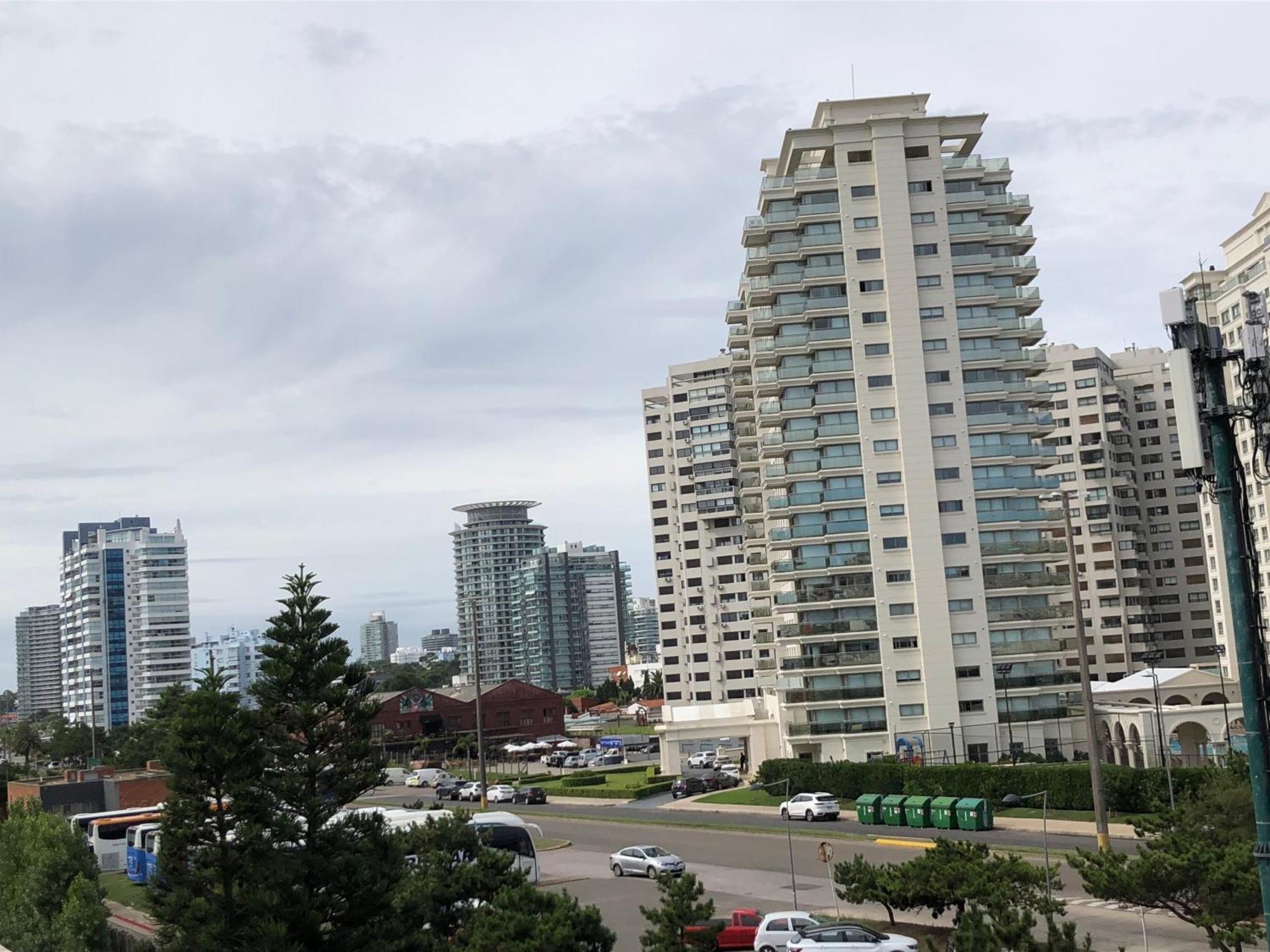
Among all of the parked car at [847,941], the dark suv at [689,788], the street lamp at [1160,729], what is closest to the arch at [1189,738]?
the street lamp at [1160,729]

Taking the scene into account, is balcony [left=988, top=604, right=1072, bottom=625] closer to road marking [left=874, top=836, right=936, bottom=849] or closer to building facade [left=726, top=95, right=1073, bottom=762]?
building facade [left=726, top=95, right=1073, bottom=762]

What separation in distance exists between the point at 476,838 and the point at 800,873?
1816cm

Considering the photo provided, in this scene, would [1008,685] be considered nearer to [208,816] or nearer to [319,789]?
[319,789]

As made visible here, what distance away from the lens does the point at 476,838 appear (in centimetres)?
3148

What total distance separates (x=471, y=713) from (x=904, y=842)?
97.7 meters

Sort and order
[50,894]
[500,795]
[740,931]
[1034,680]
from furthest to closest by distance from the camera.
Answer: [500,795] < [1034,680] < [50,894] < [740,931]

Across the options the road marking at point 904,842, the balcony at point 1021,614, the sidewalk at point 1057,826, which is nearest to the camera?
the road marking at point 904,842

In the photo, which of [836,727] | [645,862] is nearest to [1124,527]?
[836,727]

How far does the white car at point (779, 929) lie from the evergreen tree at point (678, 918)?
166 inches

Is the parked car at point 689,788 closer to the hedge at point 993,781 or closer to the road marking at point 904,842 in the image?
the hedge at point 993,781

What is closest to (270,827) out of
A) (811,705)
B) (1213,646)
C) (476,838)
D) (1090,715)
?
(476,838)

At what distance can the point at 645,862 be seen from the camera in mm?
47094

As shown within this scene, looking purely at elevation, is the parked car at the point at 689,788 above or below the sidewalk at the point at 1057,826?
below

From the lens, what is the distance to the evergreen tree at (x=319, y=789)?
2795 cm
